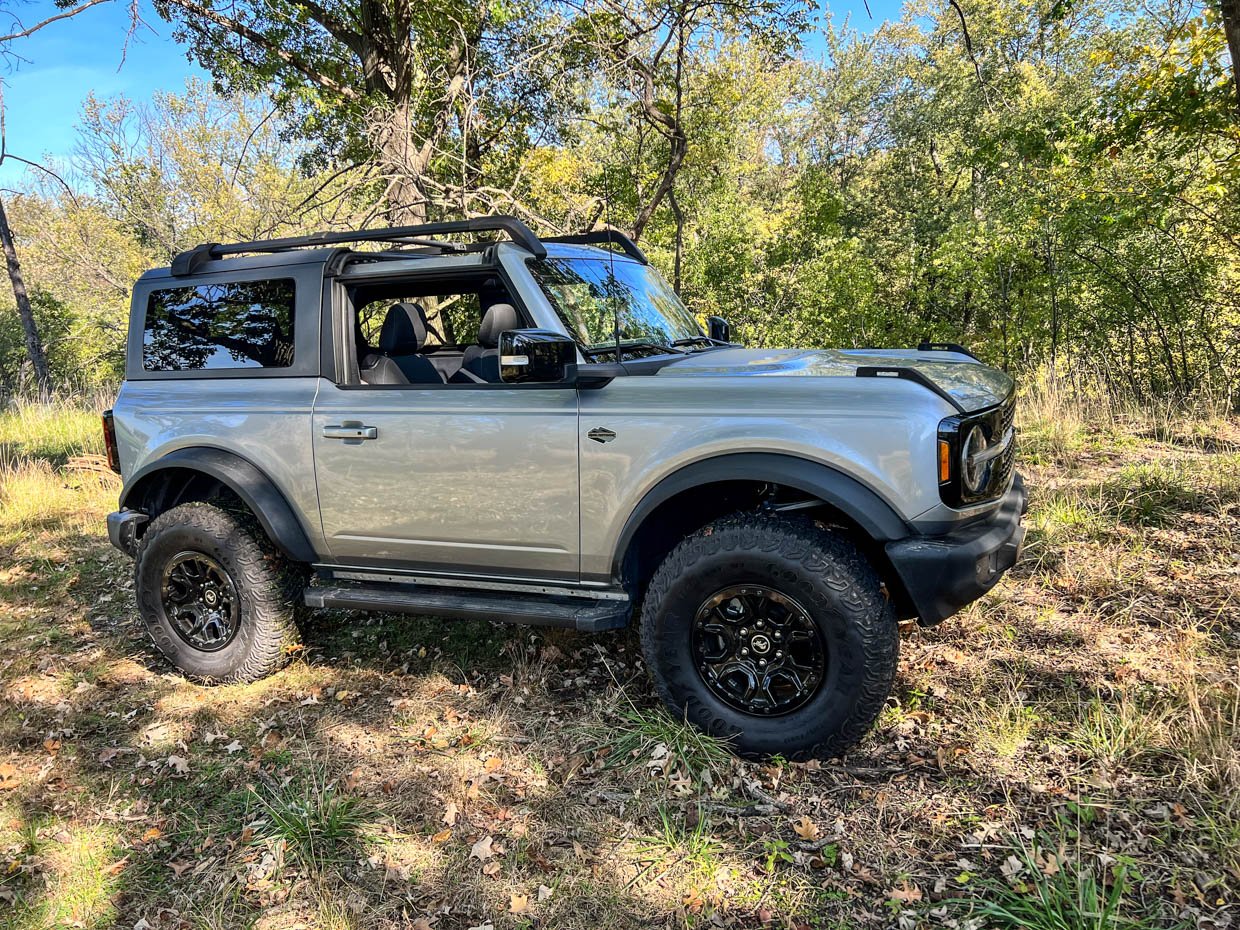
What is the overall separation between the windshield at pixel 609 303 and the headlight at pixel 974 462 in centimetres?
155

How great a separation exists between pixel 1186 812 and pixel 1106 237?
837cm

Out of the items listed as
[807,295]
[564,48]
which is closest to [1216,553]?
[564,48]

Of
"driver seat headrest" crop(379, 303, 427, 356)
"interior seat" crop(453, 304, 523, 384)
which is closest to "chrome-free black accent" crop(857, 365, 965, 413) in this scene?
"interior seat" crop(453, 304, 523, 384)

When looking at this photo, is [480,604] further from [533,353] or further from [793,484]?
[793,484]

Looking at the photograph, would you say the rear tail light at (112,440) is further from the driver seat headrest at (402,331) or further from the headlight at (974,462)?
the headlight at (974,462)

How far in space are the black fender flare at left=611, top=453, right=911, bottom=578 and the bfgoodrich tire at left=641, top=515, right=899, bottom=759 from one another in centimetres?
18

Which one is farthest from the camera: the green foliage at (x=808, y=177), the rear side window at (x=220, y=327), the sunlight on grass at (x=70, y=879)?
the green foliage at (x=808, y=177)

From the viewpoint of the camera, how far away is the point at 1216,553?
425 cm

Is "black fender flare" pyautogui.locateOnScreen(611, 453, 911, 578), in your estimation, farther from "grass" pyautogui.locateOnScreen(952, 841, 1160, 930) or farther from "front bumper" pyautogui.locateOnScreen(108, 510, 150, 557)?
"front bumper" pyautogui.locateOnScreen(108, 510, 150, 557)

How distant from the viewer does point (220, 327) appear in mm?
3826

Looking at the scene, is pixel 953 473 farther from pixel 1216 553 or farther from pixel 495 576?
pixel 1216 553

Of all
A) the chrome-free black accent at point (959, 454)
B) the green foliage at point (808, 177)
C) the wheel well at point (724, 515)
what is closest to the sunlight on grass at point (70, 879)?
the wheel well at point (724, 515)

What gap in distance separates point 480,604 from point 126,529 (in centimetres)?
213

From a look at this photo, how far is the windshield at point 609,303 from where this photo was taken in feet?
11.2
